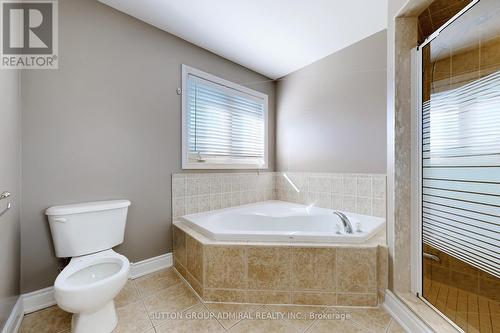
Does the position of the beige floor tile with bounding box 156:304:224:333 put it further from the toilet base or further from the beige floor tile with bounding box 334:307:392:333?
the beige floor tile with bounding box 334:307:392:333

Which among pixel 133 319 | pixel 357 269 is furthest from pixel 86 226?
Answer: pixel 357 269

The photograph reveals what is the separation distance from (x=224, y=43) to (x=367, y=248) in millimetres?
2375

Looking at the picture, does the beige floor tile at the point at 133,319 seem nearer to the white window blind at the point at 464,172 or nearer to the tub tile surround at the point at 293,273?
the tub tile surround at the point at 293,273

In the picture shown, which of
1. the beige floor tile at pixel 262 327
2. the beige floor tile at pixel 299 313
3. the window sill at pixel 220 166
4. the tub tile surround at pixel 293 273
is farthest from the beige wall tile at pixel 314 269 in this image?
the window sill at pixel 220 166

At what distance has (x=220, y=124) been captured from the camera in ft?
8.73

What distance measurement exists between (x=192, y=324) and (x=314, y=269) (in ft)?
2.98

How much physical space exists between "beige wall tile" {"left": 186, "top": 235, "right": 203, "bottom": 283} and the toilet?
0.49 m

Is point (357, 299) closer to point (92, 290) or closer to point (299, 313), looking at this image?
point (299, 313)

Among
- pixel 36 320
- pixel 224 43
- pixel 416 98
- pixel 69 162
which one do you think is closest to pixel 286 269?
pixel 416 98

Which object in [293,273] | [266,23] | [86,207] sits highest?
[266,23]

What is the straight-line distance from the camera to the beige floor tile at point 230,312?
4.70 ft

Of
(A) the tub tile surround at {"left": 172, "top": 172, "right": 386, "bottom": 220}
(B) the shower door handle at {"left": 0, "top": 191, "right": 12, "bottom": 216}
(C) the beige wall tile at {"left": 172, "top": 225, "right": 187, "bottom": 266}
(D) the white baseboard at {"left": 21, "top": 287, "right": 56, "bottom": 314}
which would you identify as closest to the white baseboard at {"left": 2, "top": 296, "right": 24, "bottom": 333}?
(D) the white baseboard at {"left": 21, "top": 287, "right": 56, "bottom": 314}

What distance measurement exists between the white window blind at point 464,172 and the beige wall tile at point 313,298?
30.2 inches

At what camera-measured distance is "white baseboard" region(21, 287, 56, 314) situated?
4.91 feet
